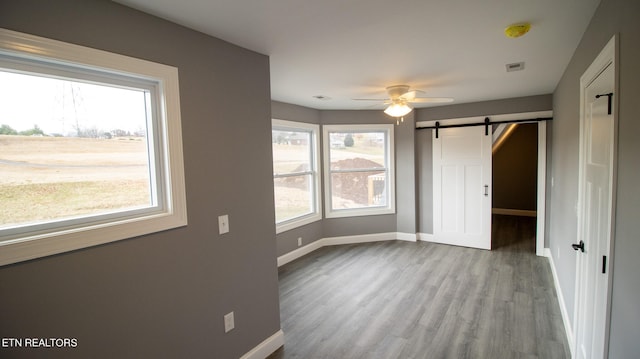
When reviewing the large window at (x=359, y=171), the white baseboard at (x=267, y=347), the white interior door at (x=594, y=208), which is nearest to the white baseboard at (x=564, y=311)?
the white interior door at (x=594, y=208)

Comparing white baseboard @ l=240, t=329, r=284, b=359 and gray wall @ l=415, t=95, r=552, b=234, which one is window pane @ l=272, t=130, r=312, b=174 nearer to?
gray wall @ l=415, t=95, r=552, b=234

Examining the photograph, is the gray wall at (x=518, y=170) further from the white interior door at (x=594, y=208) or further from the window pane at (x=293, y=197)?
the white interior door at (x=594, y=208)

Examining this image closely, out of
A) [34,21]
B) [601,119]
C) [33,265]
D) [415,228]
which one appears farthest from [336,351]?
[415,228]

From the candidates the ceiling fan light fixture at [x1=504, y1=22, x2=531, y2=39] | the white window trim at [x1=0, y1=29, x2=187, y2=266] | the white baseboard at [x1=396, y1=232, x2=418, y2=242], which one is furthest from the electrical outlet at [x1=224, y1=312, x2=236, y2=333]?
the white baseboard at [x1=396, y1=232, x2=418, y2=242]

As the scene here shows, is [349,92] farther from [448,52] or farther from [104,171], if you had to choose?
[104,171]

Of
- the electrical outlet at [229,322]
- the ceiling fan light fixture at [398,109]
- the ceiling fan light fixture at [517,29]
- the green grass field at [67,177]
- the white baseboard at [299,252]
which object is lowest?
the white baseboard at [299,252]

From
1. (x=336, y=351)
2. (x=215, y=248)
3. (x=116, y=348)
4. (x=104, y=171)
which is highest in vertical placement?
(x=104, y=171)

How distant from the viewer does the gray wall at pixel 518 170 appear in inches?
286

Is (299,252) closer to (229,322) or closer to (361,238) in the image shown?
(361,238)

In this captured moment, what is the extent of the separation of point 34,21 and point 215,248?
148 centimetres

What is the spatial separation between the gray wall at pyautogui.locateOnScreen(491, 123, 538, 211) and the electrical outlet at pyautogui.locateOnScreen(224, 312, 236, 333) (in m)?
6.90

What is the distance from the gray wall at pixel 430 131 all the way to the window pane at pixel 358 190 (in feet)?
2.15

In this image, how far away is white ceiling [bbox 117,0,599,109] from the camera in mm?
1711

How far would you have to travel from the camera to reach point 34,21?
1.35 metres
